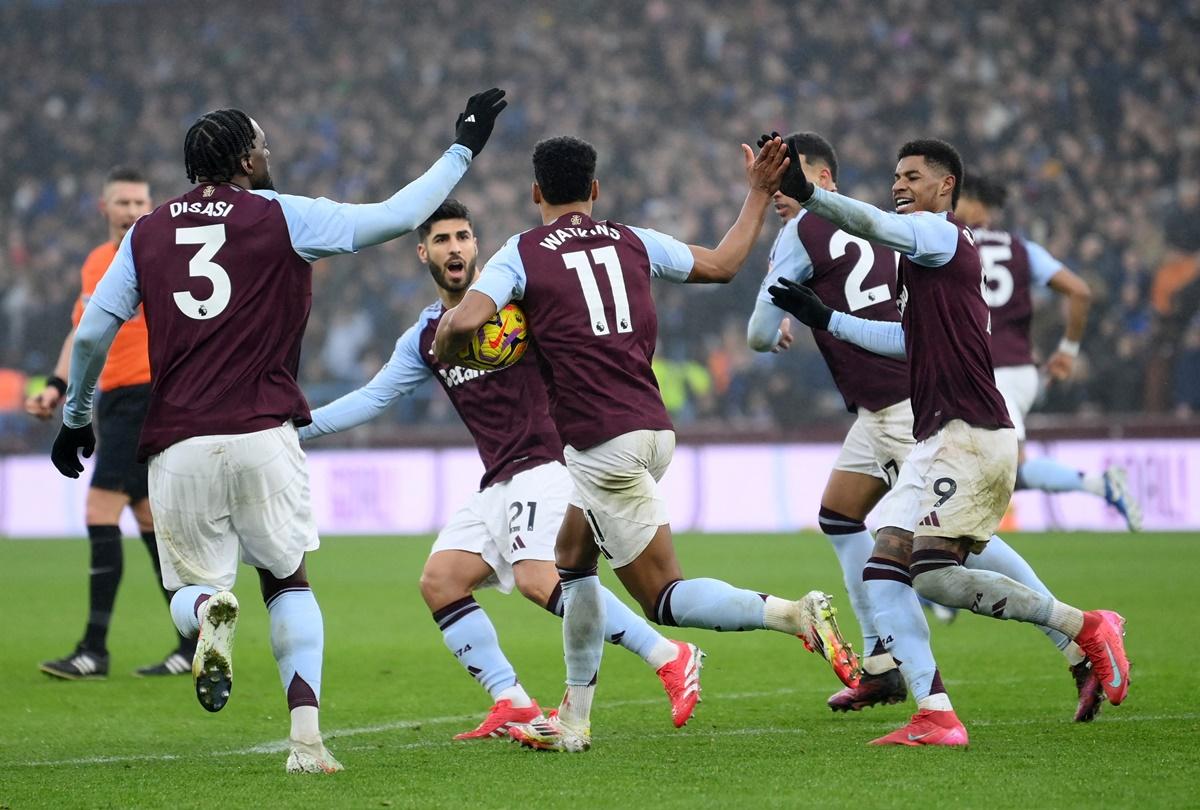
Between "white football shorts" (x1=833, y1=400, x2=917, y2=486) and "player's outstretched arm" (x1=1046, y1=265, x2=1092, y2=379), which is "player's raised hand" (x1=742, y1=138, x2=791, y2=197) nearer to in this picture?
"white football shorts" (x1=833, y1=400, x2=917, y2=486)

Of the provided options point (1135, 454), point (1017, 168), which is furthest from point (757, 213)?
point (1017, 168)

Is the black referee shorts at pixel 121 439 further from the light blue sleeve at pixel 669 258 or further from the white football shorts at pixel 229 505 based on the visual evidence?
the light blue sleeve at pixel 669 258

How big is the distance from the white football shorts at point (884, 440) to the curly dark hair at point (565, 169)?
1.94m

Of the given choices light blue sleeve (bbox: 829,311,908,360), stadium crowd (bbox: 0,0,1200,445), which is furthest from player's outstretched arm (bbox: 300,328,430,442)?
stadium crowd (bbox: 0,0,1200,445)

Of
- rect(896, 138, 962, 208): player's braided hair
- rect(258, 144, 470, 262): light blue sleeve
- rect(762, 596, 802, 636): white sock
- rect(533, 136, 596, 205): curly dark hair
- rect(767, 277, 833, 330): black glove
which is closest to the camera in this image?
rect(258, 144, 470, 262): light blue sleeve

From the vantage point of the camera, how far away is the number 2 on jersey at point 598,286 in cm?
566

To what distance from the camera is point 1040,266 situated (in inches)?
404

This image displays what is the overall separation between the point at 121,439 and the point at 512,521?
3.15 metres

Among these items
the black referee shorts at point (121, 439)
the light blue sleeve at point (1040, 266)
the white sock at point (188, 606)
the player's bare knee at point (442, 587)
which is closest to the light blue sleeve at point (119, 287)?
the white sock at point (188, 606)

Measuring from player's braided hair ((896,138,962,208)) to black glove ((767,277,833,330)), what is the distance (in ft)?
2.03

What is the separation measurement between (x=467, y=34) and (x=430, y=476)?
1121 centimetres

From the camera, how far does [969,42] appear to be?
24047mm

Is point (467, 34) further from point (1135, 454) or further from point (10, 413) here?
point (1135, 454)

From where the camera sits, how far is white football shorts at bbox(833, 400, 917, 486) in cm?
702
